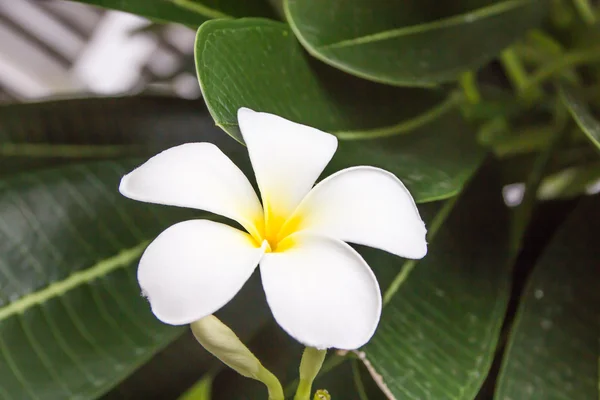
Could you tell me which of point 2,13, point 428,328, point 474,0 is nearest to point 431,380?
point 428,328

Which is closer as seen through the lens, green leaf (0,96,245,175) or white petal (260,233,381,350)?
white petal (260,233,381,350)

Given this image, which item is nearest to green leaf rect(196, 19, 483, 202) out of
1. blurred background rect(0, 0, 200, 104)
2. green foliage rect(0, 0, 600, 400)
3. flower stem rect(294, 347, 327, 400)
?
green foliage rect(0, 0, 600, 400)

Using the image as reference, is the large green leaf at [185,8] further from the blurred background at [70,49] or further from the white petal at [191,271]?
the blurred background at [70,49]

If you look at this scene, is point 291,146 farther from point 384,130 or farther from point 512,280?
point 512,280

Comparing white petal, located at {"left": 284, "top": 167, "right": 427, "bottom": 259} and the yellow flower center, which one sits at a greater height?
white petal, located at {"left": 284, "top": 167, "right": 427, "bottom": 259}

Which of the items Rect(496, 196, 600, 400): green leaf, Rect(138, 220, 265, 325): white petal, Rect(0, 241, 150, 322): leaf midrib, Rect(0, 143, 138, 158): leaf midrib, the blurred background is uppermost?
Rect(138, 220, 265, 325): white petal

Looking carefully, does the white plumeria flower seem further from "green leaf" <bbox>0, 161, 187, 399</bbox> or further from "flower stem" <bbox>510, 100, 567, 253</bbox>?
"flower stem" <bbox>510, 100, 567, 253</bbox>

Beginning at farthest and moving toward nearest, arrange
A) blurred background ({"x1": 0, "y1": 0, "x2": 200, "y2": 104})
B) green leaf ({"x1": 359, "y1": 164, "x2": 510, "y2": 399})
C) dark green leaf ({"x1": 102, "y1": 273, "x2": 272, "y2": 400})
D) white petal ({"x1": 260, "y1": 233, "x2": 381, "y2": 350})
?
blurred background ({"x1": 0, "y1": 0, "x2": 200, "y2": 104}) → dark green leaf ({"x1": 102, "y1": 273, "x2": 272, "y2": 400}) → green leaf ({"x1": 359, "y1": 164, "x2": 510, "y2": 399}) → white petal ({"x1": 260, "y1": 233, "x2": 381, "y2": 350})
